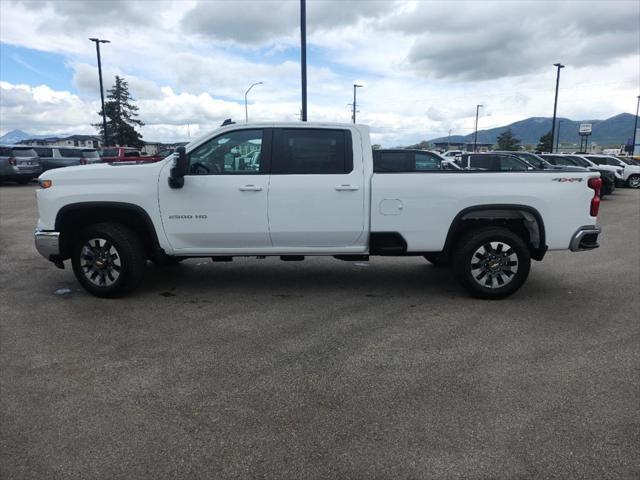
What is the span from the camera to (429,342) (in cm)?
445

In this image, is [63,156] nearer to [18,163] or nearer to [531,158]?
[18,163]

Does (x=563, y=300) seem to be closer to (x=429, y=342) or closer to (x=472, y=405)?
(x=429, y=342)

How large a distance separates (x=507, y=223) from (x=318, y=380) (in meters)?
3.29

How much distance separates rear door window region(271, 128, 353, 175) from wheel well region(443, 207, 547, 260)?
1.38 m

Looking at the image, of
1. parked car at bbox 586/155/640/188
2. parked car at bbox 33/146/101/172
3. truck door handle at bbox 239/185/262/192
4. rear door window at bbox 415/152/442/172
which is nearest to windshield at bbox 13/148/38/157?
parked car at bbox 33/146/101/172

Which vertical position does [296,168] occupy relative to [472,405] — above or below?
above

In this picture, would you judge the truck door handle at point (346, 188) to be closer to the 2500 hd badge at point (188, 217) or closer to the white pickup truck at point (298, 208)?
the white pickup truck at point (298, 208)

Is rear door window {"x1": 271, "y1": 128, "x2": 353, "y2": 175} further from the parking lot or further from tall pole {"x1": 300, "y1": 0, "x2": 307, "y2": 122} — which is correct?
tall pole {"x1": 300, "y1": 0, "x2": 307, "y2": 122}

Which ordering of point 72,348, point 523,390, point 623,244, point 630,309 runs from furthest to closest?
point 623,244
point 630,309
point 72,348
point 523,390

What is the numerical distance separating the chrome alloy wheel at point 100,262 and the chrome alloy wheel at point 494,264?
13.1ft

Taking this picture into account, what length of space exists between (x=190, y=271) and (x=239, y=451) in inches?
175

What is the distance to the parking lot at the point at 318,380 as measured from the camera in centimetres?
279

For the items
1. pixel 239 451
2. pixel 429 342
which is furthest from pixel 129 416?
pixel 429 342

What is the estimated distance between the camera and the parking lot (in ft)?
9.16
